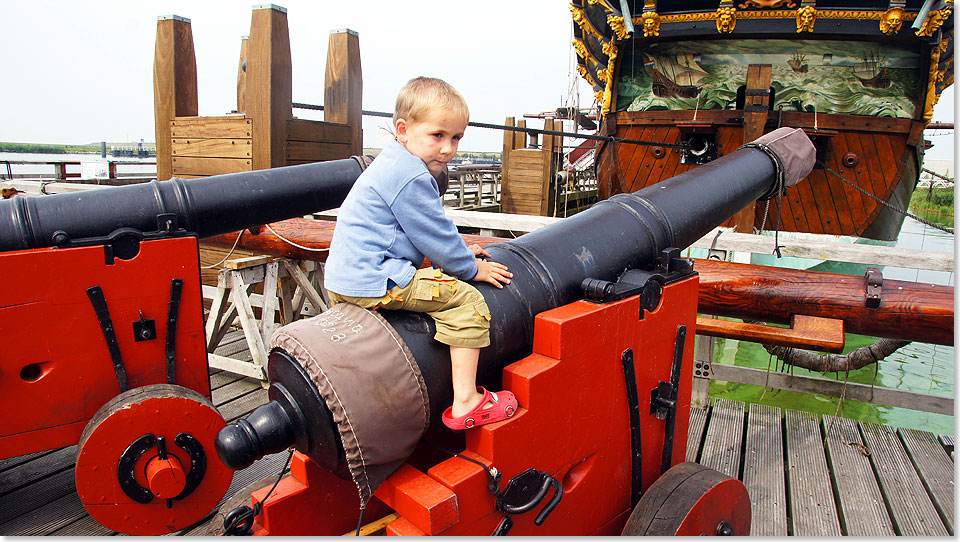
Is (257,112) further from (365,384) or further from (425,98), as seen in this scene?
(365,384)

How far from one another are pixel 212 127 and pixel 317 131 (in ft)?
2.69

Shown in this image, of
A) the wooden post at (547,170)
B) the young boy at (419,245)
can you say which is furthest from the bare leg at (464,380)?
the wooden post at (547,170)

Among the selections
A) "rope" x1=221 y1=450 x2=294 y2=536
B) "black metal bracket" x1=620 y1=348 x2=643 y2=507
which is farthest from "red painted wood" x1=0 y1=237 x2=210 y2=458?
"black metal bracket" x1=620 y1=348 x2=643 y2=507

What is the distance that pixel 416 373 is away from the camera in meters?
1.43

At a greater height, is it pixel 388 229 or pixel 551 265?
pixel 388 229

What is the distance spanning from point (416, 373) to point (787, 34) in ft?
26.0

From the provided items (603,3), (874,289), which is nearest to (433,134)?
(874,289)

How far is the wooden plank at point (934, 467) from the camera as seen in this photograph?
2816 mm

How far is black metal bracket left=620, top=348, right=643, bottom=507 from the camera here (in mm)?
1849

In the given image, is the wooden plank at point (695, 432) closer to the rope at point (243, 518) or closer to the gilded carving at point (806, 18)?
the rope at point (243, 518)

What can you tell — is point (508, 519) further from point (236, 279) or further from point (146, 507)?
point (236, 279)

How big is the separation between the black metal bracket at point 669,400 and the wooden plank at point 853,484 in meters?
1.18

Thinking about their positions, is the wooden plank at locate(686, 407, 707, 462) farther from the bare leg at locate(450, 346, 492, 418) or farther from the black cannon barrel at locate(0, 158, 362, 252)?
the black cannon barrel at locate(0, 158, 362, 252)

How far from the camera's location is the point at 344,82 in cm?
518
